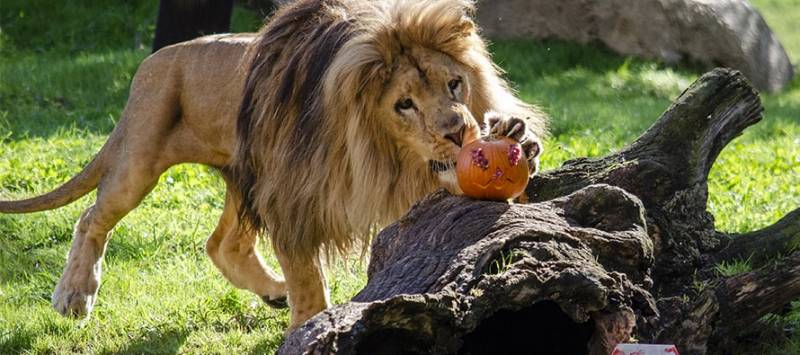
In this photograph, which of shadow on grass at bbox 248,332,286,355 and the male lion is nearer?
the male lion

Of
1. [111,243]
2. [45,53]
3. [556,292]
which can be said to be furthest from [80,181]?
[45,53]

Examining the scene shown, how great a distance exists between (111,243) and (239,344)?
155 centimetres

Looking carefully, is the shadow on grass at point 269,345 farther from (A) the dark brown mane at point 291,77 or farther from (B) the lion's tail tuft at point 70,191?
(B) the lion's tail tuft at point 70,191

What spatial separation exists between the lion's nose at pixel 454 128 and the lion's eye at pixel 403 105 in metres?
0.24

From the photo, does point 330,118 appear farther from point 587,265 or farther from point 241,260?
point 587,265

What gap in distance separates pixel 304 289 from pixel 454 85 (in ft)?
3.37

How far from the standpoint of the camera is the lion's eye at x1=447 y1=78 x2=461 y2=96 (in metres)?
3.94

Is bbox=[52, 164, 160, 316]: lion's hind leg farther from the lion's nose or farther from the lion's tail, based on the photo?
the lion's nose

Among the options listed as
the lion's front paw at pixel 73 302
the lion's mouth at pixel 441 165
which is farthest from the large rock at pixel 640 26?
the lion's mouth at pixel 441 165

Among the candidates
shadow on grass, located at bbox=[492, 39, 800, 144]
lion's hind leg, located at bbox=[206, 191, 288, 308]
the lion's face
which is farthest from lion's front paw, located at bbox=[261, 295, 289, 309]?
shadow on grass, located at bbox=[492, 39, 800, 144]

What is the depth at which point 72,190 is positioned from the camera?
5.39m

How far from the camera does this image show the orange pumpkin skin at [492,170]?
10.7 ft

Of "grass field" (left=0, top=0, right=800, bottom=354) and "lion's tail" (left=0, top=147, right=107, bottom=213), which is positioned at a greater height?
"lion's tail" (left=0, top=147, right=107, bottom=213)

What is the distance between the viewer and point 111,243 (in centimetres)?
588
